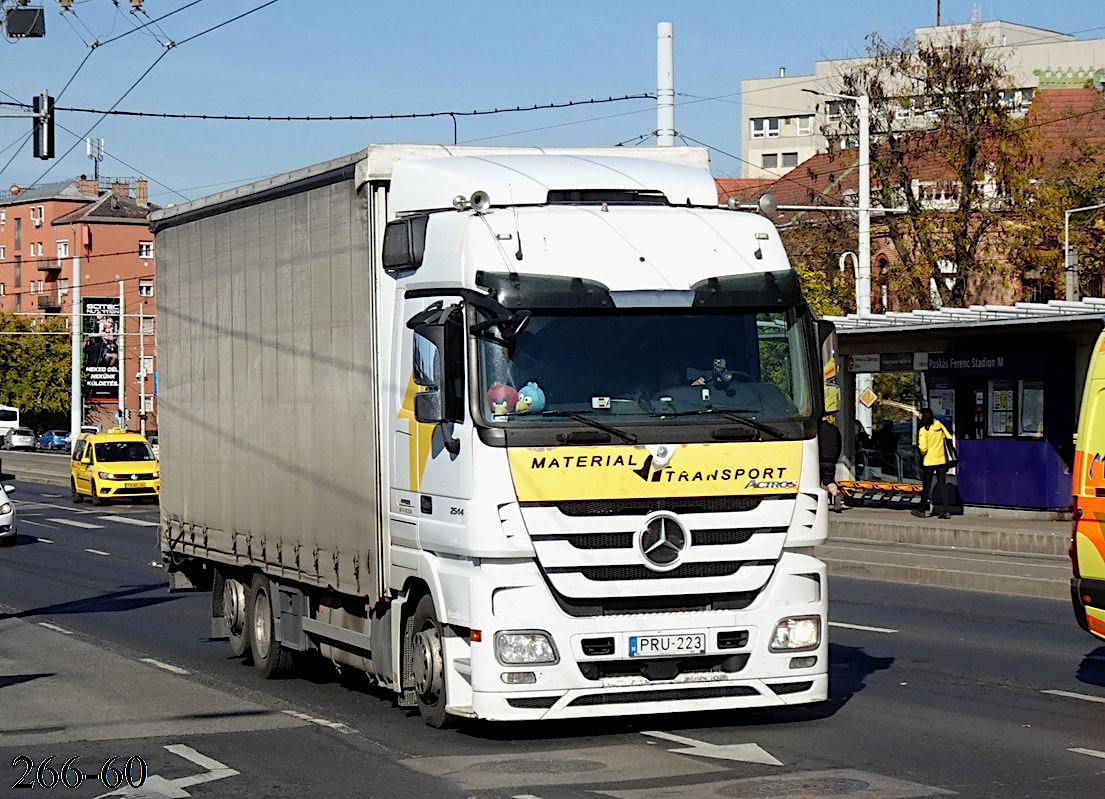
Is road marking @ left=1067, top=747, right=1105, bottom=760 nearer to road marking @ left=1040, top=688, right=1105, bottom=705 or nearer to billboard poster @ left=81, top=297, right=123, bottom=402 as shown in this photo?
road marking @ left=1040, top=688, right=1105, bottom=705

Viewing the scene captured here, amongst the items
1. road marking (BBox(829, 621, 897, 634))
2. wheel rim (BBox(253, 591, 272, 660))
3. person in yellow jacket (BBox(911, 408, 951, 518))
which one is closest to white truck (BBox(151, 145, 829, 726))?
wheel rim (BBox(253, 591, 272, 660))

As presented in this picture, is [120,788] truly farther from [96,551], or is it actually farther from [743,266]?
Result: [96,551]

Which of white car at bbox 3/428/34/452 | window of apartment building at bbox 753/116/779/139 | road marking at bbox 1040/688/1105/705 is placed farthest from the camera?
window of apartment building at bbox 753/116/779/139

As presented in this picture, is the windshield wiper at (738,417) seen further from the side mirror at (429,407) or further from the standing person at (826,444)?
the side mirror at (429,407)

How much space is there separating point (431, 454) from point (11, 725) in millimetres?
3471

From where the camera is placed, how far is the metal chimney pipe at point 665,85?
3344cm

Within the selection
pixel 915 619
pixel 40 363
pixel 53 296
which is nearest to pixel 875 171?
pixel 915 619

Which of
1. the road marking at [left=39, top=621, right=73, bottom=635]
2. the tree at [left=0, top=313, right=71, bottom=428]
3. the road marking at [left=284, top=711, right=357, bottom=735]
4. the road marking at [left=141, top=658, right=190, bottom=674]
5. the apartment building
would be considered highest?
the apartment building

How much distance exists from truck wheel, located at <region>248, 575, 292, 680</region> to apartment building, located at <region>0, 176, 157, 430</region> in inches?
4018

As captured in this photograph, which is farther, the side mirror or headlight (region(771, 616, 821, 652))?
headlight (region(771, 616, 821, 652))

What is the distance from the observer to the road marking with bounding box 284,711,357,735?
10922 millimetres

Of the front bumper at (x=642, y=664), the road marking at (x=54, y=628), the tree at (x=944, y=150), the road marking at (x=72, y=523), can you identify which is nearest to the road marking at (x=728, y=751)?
the front bumper at (x=642, y=664)

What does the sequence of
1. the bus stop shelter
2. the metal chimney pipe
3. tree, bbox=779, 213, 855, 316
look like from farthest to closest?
tree, bbox=779, 213, 855, 316 → the metal chimney pipe → the bus stop shelter

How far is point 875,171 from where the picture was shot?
184ft
